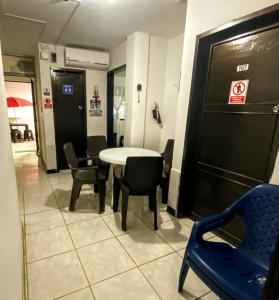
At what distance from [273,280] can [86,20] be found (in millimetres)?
3149

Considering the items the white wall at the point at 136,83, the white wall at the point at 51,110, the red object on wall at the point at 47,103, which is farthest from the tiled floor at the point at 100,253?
the red object on wall at the point at 47,103

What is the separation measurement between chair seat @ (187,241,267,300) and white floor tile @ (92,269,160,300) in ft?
1.43

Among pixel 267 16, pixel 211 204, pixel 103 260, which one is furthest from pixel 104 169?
pixel 267 16

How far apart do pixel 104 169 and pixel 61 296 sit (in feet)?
4.96

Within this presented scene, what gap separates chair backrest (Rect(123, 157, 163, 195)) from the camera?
6.36ft

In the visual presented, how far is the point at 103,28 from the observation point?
2.82m

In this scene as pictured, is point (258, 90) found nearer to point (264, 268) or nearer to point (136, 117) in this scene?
point (264, 268)

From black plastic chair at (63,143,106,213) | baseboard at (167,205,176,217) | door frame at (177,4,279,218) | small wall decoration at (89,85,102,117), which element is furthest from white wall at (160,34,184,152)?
small wall decoration at (89,85,102,117)

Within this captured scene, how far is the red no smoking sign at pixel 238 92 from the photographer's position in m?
1.71

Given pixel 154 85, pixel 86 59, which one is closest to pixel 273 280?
pixel 154 85

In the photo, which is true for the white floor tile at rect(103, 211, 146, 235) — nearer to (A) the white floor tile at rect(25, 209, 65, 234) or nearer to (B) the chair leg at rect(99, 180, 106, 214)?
(B) the chair leg at rect(99, 180, 106, 214)

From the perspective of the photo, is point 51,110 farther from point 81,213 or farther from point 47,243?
point 47,243

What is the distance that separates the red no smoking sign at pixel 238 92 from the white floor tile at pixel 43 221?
2.29 m

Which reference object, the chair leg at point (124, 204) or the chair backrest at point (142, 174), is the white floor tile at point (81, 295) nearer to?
the chair leg at point (124, 204)
